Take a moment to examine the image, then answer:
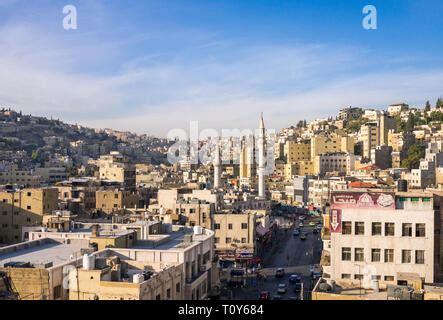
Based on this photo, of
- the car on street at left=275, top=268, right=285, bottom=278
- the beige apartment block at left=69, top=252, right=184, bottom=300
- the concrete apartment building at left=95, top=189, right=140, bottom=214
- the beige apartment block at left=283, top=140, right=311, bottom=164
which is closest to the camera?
the beige apartment block at left=69, top=252, right=184, bottom=300

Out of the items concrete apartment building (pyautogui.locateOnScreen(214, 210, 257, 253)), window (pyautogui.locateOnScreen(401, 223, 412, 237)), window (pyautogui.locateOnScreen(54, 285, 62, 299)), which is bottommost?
concrete apartment building (pyautogui.locateOnScreen(214, 210, 257, 253))

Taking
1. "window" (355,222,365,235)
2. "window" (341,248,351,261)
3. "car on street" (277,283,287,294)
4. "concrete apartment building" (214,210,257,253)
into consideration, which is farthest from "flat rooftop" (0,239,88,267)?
"concrete apartment building" (214,210,257,253)

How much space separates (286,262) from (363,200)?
1505cm

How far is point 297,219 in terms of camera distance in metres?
48.4

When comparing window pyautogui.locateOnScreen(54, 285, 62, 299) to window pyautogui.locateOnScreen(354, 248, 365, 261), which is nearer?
window pyautogui.locateOnScreen(54, 285, 62, 299)

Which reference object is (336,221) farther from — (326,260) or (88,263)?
(88,263)

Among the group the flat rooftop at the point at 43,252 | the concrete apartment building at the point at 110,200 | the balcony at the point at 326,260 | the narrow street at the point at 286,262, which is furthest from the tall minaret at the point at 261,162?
the flat rooftop at the point at 43,252

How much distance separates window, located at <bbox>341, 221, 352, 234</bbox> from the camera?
15.1m

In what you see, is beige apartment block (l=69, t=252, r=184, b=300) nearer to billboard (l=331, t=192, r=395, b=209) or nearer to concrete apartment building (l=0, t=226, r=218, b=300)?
concrete apartment building (l=0, t=226, r=218, b=300)

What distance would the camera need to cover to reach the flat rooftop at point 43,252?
13836 millimetres

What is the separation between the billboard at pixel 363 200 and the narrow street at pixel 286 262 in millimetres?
6260

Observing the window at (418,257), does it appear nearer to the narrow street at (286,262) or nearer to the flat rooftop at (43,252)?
the narrow street at (286,262)
